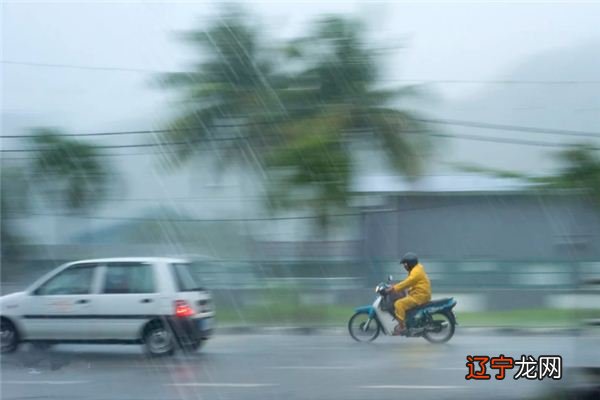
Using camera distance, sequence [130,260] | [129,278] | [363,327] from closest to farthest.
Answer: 1. [129,278]
2. [130,260]
3. [363,327]

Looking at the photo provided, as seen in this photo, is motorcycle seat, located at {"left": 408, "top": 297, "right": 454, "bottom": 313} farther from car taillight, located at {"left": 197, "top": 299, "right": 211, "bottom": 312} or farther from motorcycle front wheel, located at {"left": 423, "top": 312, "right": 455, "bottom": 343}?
car taillight, located at {"left": 197, "top": 299, "right": 211, "bottom": 312}

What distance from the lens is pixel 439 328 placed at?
354 inches

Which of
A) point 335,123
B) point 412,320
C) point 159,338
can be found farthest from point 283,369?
point 335,123

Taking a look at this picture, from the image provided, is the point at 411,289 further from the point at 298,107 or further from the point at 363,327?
the point at 298,107

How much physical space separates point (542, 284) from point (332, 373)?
11.4ft

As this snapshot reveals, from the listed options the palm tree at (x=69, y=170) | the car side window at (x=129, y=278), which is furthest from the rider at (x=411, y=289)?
the palm tree at (x=69, y=170)

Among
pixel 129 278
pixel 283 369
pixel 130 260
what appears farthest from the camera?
pixel 130 260

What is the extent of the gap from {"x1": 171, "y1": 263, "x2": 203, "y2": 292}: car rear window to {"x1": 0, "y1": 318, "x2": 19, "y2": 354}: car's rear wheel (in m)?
1.99

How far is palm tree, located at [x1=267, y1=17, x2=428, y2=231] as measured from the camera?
8.91 metres

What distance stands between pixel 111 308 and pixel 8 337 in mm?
1329

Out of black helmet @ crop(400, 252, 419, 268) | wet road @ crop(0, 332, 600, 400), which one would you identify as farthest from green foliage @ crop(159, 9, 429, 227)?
wet road @ crop(0, 332, 600, 400)

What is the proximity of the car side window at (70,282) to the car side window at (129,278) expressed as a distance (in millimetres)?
214

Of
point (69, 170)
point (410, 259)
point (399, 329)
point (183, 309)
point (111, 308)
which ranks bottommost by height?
point (111, 308)

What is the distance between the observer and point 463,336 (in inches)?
366
